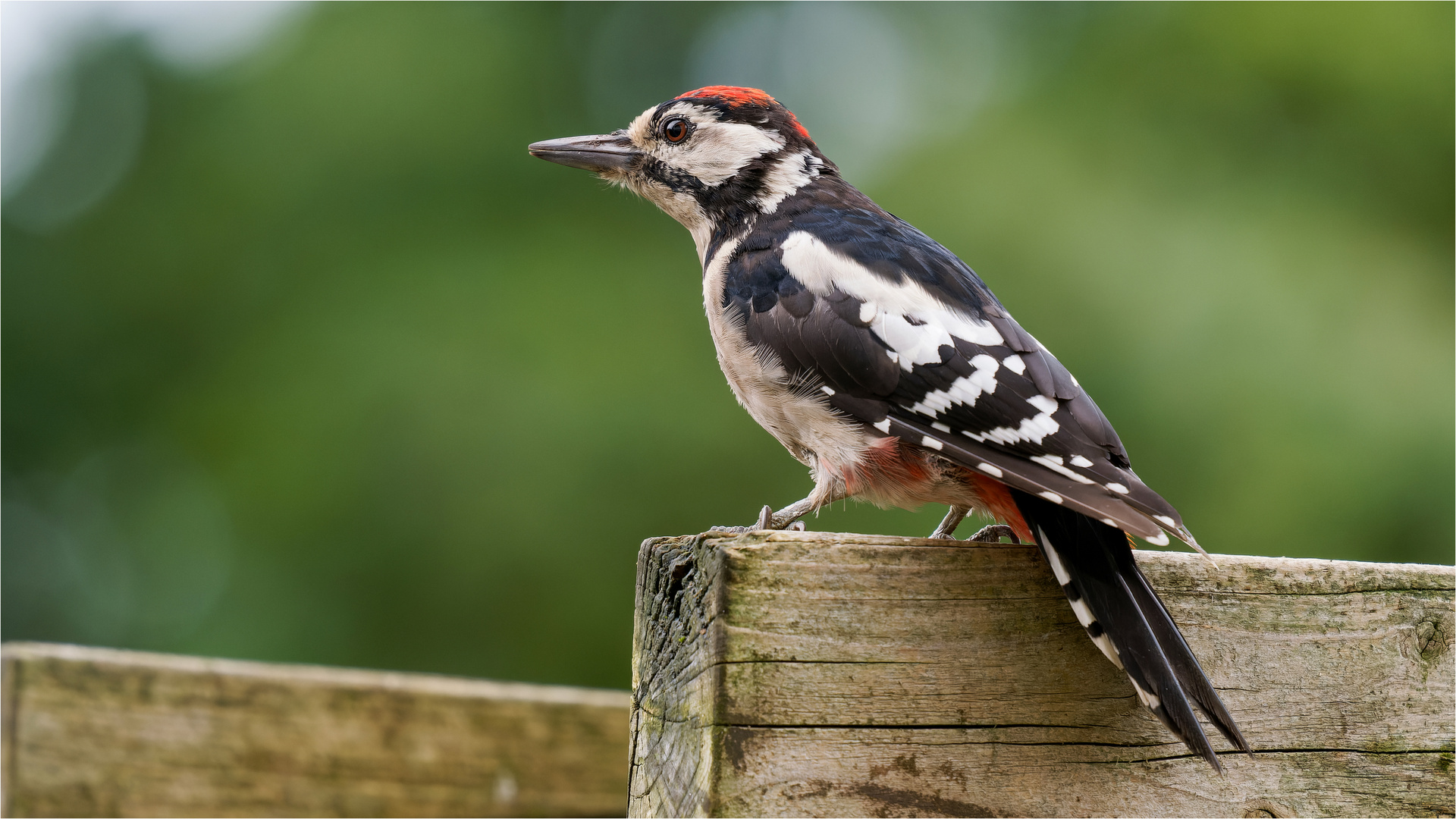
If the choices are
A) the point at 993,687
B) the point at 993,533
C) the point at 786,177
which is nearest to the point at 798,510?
the point at 993,533

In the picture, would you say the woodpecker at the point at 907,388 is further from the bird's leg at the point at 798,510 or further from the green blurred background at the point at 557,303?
the green blurred background at the point at 557,303

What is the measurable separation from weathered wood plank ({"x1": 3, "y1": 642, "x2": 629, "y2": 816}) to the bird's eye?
144 cm

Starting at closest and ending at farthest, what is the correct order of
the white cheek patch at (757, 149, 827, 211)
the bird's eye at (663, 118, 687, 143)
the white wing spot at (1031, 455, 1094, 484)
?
the white wing spot at (1031, 455, 1094, 484), the white cheek patch at (757, 149, 827, 211), the bird's eye at (663, 118, 687, 143)

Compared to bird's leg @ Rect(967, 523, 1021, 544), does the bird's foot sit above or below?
above

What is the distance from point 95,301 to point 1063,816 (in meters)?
5.43

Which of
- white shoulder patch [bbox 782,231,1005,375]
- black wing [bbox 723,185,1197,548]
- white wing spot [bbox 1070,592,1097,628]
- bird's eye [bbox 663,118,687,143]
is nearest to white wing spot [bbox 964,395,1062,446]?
black wing [bbox 723,185,1197,548]

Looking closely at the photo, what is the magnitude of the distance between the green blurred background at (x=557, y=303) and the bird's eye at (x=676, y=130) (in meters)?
1.99

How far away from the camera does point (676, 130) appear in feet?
9.57

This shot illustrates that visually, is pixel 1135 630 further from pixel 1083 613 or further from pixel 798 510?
pixel 798 510

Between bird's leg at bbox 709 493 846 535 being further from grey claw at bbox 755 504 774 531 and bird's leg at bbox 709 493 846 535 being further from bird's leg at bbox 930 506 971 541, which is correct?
bird's leg at bbox 930 506 971 541

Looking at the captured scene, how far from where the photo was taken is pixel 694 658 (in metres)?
1.49

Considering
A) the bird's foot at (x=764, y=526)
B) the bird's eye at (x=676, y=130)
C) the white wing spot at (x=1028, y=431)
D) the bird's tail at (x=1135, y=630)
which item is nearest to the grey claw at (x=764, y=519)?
the bird's foot at (x=764, y=526)

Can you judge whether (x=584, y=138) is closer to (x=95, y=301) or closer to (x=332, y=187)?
(x=332, y=187)

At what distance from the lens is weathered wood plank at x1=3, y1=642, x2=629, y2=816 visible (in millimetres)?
2627
